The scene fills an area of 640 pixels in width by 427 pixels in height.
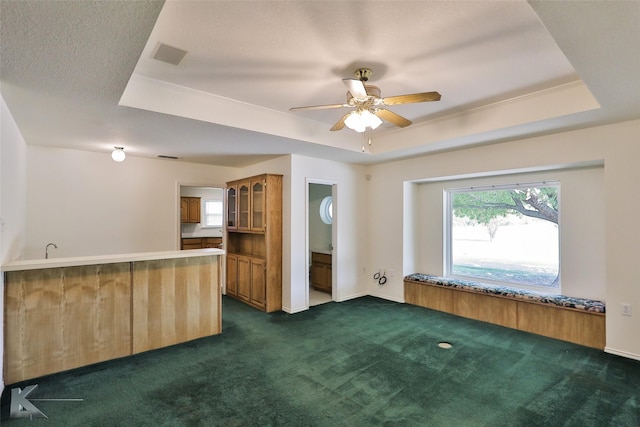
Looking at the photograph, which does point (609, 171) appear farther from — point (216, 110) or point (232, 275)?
point (232, 275)

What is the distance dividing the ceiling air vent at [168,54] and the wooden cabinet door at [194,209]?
6.04 meters

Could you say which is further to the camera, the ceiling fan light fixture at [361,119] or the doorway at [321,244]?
the doorway at [321,244]

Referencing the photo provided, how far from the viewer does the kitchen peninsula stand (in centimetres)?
267

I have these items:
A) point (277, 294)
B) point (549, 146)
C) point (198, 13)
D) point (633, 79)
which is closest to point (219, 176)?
point (277, 294)

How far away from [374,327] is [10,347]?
3587mm

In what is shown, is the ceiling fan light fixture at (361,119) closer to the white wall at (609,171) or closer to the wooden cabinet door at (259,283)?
the white wall at (609,171)

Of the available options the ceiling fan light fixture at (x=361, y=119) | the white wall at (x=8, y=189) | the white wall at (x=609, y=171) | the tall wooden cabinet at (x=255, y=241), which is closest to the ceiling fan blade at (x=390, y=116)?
the ceiling fan light fixture at (x=361, y=119)

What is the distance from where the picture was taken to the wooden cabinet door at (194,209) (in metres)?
8.05

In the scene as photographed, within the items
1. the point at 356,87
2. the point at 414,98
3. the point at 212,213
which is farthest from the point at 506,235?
the point at 212,213

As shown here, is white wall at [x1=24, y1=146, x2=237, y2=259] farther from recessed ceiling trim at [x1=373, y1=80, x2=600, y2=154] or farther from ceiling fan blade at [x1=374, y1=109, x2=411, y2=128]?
ceiling fan blade at [x1=374, y1=109, x2=411, y2=128]

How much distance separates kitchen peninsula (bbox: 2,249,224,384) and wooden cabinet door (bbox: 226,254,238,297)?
1684 mm

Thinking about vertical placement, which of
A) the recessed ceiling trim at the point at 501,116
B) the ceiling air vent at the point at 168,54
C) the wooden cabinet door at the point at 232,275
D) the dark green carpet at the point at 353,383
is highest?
the ceiling air vent at the point at 168,54

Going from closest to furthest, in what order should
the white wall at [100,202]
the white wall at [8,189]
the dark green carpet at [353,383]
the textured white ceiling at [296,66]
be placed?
the textured white ceiling at [296,66]
the dark green carpet at [353,383]
the white wall at [8,189]
the white wall at [100,202]

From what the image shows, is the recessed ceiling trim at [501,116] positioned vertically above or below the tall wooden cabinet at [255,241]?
above
